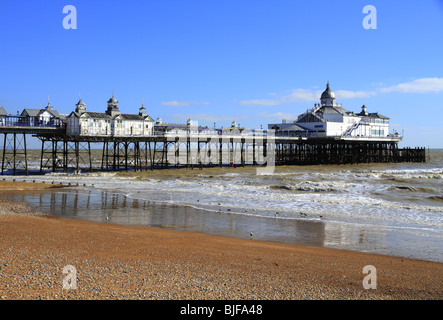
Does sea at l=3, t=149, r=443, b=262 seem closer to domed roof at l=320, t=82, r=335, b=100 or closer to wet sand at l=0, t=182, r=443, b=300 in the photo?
wet sand at l=0, t=182, r=443, b=300

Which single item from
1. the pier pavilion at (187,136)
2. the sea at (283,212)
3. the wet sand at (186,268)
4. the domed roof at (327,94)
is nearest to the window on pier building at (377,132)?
the pier pavilion at (187,136)

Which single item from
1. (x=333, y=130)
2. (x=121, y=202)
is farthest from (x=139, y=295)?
(x=333, y=130)

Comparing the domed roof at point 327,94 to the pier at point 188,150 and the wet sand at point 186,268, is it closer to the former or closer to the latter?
the pier at point 188,150

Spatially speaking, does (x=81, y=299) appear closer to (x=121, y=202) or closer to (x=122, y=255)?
(x=122, y=255)

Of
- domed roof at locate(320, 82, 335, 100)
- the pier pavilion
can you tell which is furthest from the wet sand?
domed roof at locate(320, 82, 335, 100)

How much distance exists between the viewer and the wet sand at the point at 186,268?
789 cm

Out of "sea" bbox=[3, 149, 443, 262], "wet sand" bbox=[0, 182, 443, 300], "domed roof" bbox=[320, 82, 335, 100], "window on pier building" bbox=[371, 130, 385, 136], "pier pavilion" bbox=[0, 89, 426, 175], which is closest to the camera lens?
"wet sand" bbox=[0, 182, 443, 300]

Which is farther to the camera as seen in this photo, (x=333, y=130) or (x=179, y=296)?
(x=333, y=130)

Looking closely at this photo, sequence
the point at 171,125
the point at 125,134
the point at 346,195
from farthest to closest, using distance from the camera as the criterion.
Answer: the point at 171,125 < the point at 125,134 < the point at 346,195

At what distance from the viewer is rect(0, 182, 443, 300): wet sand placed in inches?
311

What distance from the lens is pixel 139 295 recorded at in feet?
24.7

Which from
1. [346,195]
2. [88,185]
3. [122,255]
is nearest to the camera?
[122,255]

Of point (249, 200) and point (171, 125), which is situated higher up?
point (171, 125)

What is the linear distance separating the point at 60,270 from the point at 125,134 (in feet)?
131
